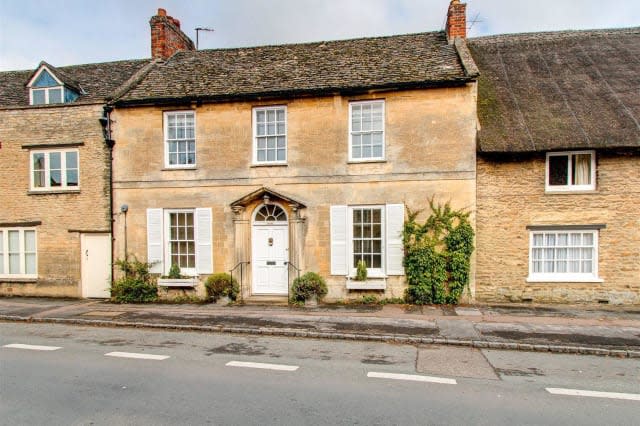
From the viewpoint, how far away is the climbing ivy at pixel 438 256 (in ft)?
40.4

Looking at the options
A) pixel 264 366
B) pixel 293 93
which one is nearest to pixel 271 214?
pixel 293 93

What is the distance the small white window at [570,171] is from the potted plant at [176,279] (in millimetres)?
11495

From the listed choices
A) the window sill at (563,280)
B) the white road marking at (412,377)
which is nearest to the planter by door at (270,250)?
the white road marking at (412,377)

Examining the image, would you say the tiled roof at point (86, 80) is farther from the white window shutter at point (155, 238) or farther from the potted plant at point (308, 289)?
the potted plant at point (308, 289)

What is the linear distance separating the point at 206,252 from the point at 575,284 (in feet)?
37.5

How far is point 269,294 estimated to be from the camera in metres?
13.6

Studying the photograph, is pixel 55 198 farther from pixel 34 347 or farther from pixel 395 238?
pixel 395 238

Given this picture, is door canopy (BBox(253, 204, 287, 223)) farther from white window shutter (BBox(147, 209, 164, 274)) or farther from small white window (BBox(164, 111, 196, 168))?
white window shutter (BBox(147, 209, 164, 274))

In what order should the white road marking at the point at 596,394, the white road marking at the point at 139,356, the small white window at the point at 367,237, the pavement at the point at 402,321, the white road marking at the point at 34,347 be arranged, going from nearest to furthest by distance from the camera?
1. the white road marking at the point at 596,394
2. the white road marking at the point at 139,356
3. the white road marking at the point at 34,347
4. the pavement at the point at 402,321
5. the small white window at the point at 367,237

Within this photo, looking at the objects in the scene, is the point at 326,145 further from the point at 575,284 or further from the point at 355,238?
the point at 575,284

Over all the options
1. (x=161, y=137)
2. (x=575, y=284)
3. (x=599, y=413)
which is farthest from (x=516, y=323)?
(x=161, y=137)

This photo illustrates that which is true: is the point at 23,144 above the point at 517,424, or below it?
above

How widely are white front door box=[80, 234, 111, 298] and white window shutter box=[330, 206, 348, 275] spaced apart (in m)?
7.98

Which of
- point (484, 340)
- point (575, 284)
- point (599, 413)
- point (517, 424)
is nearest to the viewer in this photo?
point (517, 424)
